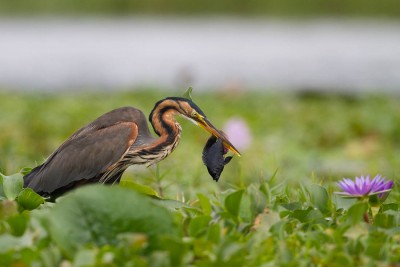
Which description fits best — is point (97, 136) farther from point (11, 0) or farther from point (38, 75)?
point (11, 0)

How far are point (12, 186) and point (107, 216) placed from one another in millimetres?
690

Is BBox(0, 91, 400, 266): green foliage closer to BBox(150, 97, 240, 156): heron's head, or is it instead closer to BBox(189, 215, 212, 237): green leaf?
BBox(189, 215, 212, 237): green leaf

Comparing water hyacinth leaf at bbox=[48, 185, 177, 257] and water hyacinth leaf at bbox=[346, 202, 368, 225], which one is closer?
water hyacinth leaf at bbox=[48, 185, 177, 257]

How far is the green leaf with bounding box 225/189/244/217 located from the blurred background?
3.07ft

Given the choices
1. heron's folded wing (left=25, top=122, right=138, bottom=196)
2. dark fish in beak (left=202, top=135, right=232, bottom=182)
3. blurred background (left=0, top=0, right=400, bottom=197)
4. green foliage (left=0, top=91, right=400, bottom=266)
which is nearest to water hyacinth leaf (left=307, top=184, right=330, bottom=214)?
green foliage (left=0, top=91, right=400, bottom=266)

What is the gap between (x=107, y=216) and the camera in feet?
8.63

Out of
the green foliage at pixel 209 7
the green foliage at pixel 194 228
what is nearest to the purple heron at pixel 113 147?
the green foliage at pixel 194 228

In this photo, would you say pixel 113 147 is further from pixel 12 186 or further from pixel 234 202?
pixel 234 202

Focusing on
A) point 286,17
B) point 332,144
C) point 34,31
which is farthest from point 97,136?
point 286,17

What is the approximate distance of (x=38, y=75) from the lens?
14.5 meters

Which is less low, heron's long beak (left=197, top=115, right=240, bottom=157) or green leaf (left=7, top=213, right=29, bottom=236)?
heron's long beak (left=197, top=115, right=240, bottom=157)

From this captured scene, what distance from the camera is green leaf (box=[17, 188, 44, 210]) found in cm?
311

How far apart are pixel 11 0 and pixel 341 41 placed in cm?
1182

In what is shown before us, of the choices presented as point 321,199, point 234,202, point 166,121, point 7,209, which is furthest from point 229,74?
point 7,209
